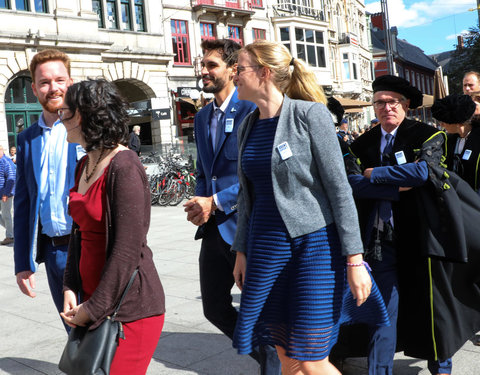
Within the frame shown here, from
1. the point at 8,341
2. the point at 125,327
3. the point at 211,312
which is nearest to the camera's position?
the point at 125,327

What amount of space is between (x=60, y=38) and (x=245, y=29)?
1293 cm

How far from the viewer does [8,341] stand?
15.7 feet

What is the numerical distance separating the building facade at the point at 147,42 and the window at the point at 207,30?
54mm

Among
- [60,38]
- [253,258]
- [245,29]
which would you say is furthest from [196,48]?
[253,258]

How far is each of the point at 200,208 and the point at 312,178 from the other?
93 cm

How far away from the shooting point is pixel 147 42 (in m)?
27.2

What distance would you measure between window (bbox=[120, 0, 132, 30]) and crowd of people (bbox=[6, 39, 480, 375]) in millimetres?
24403

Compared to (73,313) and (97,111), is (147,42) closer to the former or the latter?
(97,111)

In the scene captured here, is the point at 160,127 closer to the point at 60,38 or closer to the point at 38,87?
the point at 60,38

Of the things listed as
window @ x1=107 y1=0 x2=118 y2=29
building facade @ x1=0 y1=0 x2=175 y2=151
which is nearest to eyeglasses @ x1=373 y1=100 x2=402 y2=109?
building facade @ x1=0 y1=0 x2=175 y2=151

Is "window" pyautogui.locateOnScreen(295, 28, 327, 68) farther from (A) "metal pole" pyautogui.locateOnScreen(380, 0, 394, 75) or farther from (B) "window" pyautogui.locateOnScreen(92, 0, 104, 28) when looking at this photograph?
(A) "metal pole" pyautogui.locateOnScreen(380, 0, 394, 75)

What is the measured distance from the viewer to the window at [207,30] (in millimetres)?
30547

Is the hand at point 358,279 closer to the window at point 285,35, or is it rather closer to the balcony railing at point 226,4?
the balcony railing at point 226,4

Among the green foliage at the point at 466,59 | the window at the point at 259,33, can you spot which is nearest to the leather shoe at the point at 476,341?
the window at the point at 259,33
